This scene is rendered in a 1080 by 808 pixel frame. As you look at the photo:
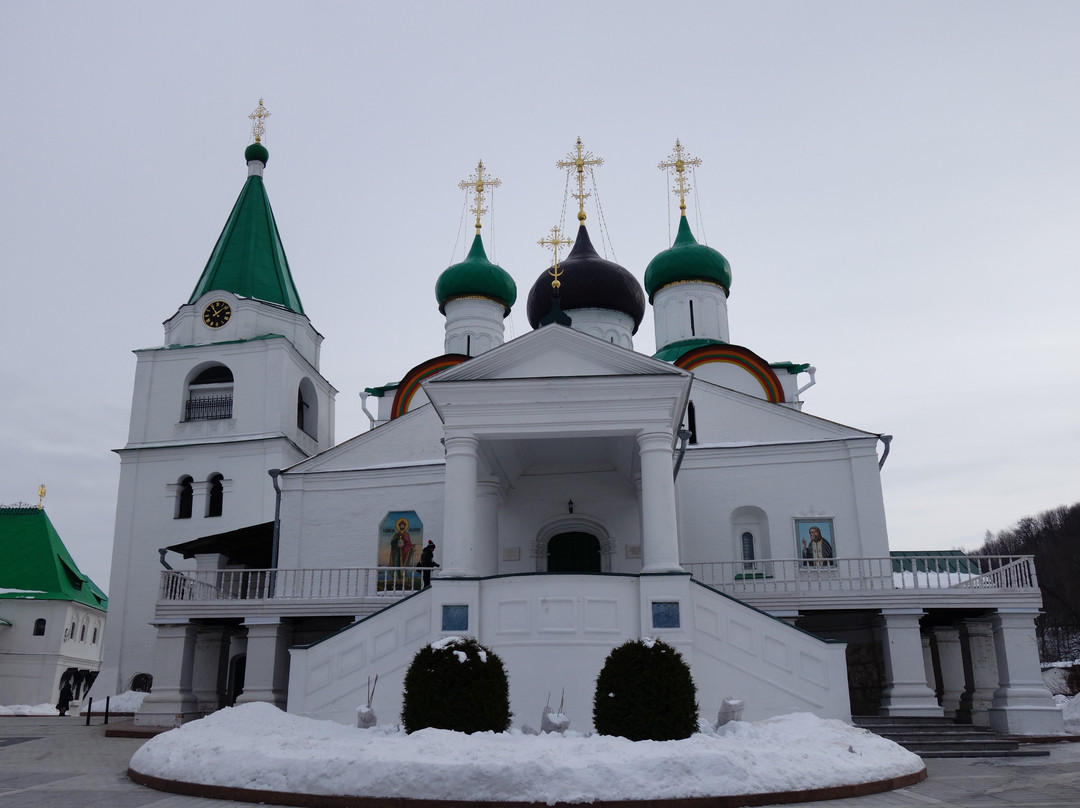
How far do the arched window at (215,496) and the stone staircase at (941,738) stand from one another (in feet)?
67.9

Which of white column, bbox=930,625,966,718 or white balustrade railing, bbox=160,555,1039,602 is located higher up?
white balustrade railing, bbox=160,555,1039,602

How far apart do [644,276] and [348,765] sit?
22.8 metres

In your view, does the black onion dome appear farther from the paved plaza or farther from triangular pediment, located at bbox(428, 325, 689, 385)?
the paved plaza

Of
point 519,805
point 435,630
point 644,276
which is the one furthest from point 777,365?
point 519,805

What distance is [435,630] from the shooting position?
42.2 ft

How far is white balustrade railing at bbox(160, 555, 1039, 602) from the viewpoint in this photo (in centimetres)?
1627

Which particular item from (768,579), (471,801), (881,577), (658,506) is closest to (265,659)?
(658,506)

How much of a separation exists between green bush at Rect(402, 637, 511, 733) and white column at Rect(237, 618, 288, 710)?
26.1 feet

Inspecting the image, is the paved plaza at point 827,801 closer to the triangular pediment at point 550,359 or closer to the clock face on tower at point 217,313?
the triangular pediment at point 550,359

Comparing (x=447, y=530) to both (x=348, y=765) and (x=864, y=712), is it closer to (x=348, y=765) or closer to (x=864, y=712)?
(x=348, y=765)

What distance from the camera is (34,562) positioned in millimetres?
42438

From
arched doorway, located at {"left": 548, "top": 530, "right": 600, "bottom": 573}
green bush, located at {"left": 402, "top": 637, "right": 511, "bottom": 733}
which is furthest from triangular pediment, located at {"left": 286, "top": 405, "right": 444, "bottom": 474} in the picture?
green bush, located at {"left": 402, "top": 637, "right": 511, "bottom": 733}

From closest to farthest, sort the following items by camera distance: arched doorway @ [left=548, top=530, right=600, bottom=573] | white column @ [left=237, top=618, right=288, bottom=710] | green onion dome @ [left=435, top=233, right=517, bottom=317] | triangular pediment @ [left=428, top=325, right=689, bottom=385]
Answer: triangular pediment @ [left=428, top=325, right=689, bottom=385] < white column @ [left=237, top=618, right=288, bottom=710] < arched doorway @ [left=548, top=530, right=600, bottom=573] < green onion dome @ [left=435, top=233, right=517, bottom=317]

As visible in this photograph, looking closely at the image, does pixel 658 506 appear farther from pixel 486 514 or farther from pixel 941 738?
pixel 941 738
